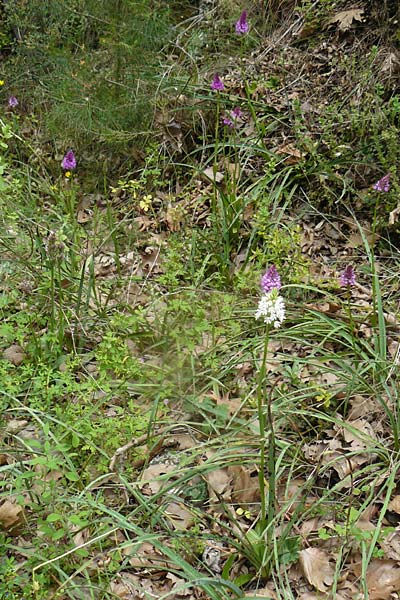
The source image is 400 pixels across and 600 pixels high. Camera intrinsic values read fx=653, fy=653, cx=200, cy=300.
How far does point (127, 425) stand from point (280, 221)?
1.65 meters

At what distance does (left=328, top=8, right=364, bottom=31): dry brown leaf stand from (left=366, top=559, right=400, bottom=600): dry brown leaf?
3.26 metres

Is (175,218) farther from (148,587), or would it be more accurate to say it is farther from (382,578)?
(382,578)

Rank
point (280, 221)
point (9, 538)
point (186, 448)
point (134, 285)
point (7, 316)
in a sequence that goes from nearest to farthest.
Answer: point (9, 538) < point (186, 448) < point (7, 316) < point (134, 285) < point (280, 221)

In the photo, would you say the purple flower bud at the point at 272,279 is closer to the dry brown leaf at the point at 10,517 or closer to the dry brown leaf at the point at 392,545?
the dry brown leaf at the point at 392,545

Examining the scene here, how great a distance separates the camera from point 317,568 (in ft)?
6.97

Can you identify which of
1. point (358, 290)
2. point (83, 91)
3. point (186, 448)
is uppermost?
point (83, 91)

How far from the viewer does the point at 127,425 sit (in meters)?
2.53

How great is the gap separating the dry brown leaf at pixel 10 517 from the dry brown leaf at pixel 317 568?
96 centimetres

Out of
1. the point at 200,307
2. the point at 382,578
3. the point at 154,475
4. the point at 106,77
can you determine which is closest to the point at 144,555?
the point at 154,475

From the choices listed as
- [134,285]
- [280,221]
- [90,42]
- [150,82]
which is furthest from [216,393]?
[90,42]

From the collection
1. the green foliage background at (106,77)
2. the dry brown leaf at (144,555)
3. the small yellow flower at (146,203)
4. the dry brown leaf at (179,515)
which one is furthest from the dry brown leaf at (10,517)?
the green foliage background at (106,77)

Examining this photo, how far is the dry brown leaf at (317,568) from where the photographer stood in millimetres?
2090

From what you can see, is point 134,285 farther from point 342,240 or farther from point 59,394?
point 342,240

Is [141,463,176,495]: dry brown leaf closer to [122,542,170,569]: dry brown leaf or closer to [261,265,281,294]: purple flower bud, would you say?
[122,542,170,569]: dry brown leaf
